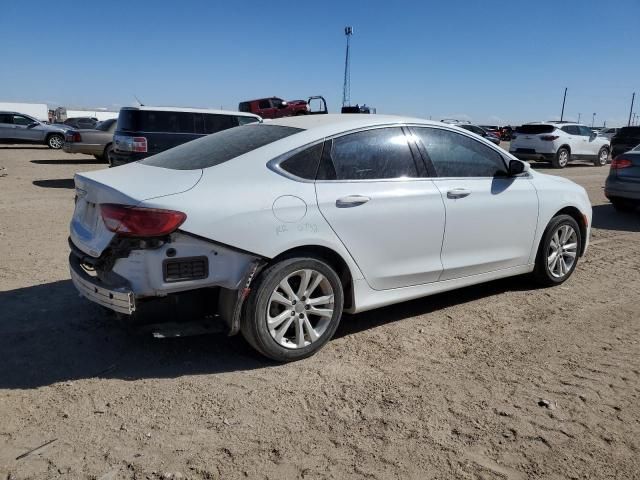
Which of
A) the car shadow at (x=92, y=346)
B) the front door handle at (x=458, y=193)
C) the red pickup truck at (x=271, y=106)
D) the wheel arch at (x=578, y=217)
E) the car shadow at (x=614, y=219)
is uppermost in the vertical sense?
the red pickup truck at (x=271, y=106)

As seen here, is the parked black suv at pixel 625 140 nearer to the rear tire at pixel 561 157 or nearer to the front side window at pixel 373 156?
the rear tire at pixel 561 157

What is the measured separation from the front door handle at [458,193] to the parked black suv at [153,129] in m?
7.90

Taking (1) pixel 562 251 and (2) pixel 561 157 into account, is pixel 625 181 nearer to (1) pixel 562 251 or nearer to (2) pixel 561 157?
(1) pixel 562 251

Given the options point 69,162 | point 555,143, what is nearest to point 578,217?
point 555,143

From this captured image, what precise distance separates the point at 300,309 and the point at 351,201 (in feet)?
2.67

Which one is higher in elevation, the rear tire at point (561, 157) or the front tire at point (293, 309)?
the rear tire at point (561, 157)

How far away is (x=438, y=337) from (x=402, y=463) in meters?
1.63

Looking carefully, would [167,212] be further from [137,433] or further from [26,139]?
[26,139]

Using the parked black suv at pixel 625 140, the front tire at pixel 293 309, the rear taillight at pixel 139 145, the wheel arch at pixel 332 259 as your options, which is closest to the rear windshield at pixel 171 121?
the rear taillight at pixel 139 145

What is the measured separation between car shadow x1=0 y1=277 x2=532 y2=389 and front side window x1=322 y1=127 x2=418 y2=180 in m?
1.23

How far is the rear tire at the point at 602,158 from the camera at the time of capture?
22.2 metres

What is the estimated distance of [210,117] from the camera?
11914 mm

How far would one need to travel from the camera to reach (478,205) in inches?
178

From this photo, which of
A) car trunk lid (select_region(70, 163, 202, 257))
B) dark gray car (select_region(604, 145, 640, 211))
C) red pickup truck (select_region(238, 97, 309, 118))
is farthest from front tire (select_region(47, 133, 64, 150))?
car trunk lid (select_region(70, 163, 202, 257))
